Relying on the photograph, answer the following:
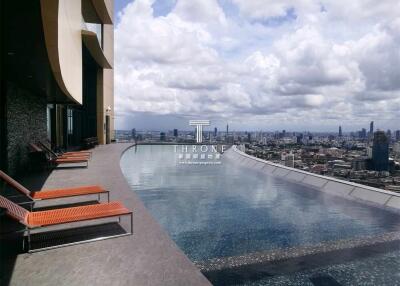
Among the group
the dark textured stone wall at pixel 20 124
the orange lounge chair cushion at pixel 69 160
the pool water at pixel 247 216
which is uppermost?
the dark textured stone wall at pixel 20 124

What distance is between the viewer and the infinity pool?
228 inches

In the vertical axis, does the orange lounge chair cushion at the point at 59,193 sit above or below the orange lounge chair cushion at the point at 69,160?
below

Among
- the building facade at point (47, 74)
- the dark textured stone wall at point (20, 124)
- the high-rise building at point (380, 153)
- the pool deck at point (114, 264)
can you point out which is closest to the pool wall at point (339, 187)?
the pool deck at point (114, 264)

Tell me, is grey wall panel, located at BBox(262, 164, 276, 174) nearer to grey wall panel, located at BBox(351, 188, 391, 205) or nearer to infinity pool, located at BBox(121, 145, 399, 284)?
infinity pool, located at BBox(121, 145, 399, 284)

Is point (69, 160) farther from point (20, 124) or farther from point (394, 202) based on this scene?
point (394, 202)

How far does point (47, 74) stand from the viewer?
7367 millimetres

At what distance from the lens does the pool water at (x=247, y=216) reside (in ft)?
19.0

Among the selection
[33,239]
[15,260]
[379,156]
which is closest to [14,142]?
[33,239]

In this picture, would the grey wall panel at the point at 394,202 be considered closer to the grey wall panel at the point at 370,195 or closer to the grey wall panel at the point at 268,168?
the grey wall panel at the point at 370,195

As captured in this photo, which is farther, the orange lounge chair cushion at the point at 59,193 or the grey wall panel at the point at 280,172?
the grey wall panel at the point at 280,172

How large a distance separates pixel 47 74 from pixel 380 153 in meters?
26.3

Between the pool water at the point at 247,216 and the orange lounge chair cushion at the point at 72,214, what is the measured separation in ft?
4.87

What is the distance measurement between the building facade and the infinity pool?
3897 millimetres

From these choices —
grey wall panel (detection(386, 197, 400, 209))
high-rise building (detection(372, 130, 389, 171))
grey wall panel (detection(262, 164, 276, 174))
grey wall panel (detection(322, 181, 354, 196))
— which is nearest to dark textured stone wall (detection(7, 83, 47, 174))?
grey wall panel (detection(322, 181, 354, 196))
